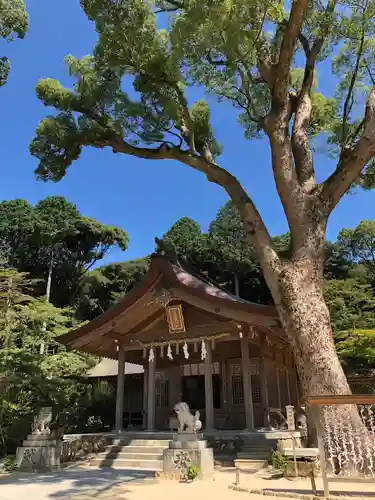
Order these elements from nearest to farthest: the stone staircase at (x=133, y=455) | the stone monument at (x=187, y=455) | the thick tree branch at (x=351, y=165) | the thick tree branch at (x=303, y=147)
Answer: the stone monument at (x=187, y=455) → the thick tree branch at (x=351, y=165) → the thick tree branch at (x=303, y=147) → the stone staircase at (x=133, y=455)

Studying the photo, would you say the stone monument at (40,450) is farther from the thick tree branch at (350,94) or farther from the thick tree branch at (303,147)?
the thick tree branch at (350,94)

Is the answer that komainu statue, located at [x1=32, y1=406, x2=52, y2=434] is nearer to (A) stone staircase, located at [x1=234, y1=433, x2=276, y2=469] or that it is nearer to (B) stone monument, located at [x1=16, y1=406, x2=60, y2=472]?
(B) stone monument, located at [x1=16, y1=406, x2=60, y2=472]

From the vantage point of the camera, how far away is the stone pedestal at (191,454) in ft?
25.1

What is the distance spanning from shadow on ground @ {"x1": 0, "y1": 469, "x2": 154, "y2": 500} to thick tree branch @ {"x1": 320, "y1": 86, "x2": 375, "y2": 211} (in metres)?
6.65

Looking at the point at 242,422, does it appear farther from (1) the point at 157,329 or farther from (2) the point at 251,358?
(1) the point at 157,329

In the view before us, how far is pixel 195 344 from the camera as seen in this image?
11.3 metres

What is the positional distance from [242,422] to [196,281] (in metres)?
4.75

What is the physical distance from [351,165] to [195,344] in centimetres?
623

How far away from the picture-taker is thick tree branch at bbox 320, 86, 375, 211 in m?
8.12

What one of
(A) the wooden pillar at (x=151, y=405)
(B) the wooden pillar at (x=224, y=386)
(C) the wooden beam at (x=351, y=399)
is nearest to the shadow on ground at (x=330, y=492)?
(C) the wooden beam at (x=351, y=399)

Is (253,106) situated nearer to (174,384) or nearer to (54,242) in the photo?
(174,384)

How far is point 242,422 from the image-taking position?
12039 mm

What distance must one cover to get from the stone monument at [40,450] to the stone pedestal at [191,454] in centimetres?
283

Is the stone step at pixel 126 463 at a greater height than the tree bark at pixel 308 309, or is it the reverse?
the tree bark at pixel 308 309
